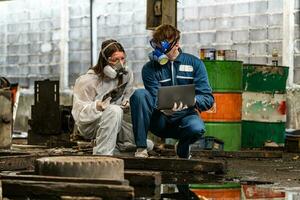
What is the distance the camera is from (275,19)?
9125mm

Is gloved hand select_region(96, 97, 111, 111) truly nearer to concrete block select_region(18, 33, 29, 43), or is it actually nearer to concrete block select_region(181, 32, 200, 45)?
concrete block select_region(181, 32, 200, 45)

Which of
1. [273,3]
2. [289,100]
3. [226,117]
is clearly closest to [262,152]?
[226,117]

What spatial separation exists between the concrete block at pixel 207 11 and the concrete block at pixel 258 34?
2.30ft

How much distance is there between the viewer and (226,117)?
7.62 meters

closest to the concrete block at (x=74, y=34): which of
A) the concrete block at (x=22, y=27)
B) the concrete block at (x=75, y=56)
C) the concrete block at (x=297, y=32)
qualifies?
the concrete block at (x=75, y=56)

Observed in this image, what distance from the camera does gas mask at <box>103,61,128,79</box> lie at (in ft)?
18.2

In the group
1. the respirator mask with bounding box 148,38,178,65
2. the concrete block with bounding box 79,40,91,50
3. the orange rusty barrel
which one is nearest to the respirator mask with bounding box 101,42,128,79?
the respirator mask with bounding box 148,38,178,65

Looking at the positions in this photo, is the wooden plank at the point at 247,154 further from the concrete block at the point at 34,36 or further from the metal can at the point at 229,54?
the concrete block at the point at 34,36

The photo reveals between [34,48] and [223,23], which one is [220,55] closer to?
[223,23]

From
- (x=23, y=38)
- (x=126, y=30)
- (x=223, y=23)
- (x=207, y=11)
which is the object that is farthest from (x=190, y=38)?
(x=23, y=38)

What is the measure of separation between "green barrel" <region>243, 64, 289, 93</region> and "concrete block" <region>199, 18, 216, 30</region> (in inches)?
70.3

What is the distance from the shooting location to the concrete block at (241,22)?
9.43m

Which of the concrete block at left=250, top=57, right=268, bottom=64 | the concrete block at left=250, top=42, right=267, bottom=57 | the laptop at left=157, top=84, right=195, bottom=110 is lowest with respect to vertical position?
the laptop at left=157, top=84, right=195, bottom=110

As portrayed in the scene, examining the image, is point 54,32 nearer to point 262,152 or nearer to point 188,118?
point 262,152
